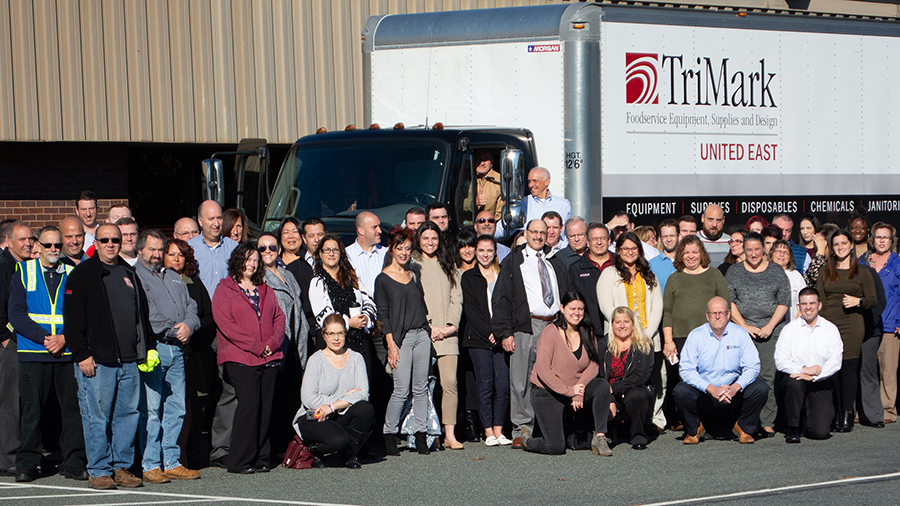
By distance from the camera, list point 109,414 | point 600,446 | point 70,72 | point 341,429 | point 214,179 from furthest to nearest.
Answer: point 70,72 → point 214,179 → point 600,446 → point 341,429 → point 109,414

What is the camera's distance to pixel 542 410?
880 cm

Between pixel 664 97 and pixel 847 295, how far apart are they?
2.67 meters

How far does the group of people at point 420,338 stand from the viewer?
25.6 ft

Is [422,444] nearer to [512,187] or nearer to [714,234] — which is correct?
[512,187]

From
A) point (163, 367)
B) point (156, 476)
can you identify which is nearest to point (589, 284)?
point (163, 367)

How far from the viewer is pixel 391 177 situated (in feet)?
32.7

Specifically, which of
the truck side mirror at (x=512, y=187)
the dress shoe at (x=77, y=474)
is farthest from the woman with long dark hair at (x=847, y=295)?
the dress shoe at (x=77, y=474)

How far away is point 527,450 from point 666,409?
1877mm

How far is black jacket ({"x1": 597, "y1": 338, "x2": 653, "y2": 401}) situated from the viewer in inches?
355

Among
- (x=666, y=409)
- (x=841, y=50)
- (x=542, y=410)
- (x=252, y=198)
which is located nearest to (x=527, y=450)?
(x=542, y=410)

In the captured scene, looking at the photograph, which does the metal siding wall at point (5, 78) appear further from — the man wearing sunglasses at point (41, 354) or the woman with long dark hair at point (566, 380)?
the woman with long dark hair at point (566, 380)

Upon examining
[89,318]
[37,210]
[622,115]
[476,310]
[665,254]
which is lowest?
[476,310]

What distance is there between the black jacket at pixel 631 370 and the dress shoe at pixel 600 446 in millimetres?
485

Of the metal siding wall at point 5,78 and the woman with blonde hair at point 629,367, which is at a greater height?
the metal siding wall at point 5,78
